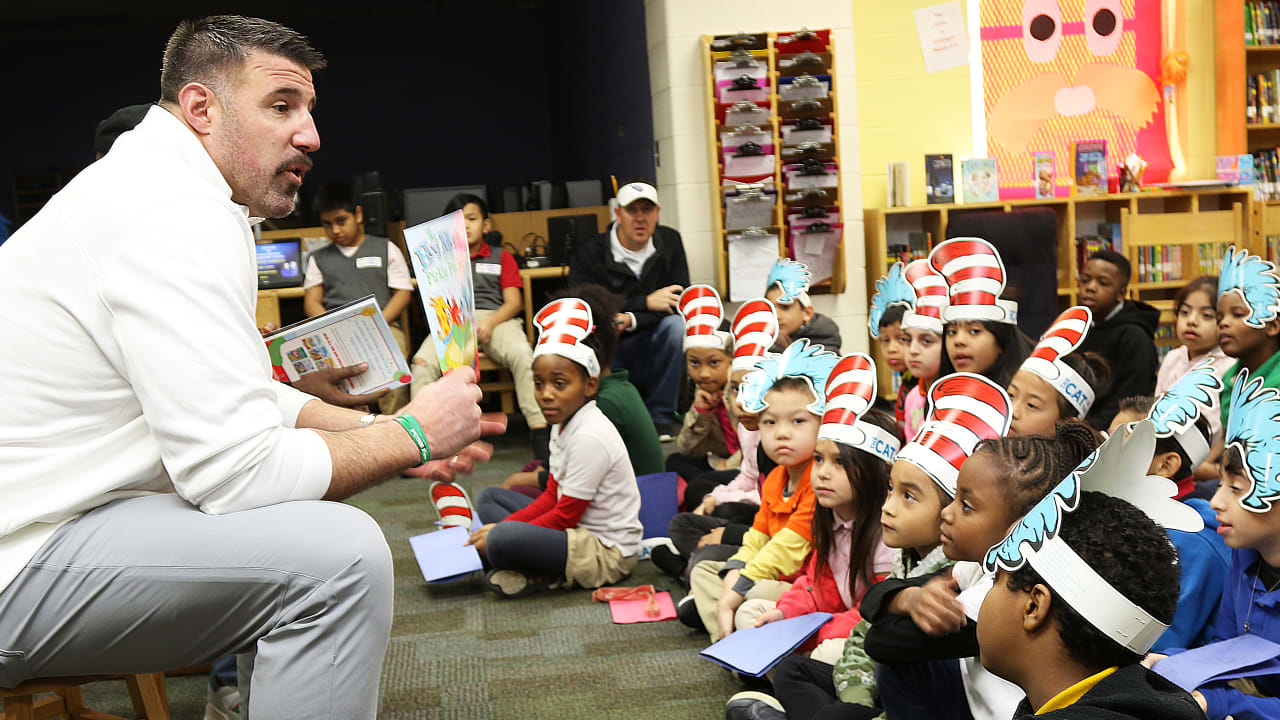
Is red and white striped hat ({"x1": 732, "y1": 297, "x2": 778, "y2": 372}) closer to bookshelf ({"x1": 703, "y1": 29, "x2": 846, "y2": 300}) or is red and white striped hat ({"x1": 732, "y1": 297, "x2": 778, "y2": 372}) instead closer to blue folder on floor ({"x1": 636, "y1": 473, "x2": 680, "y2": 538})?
blue folder on floor ({"x1": 636, "y1": 473, "x2": 680, "y2": 538})

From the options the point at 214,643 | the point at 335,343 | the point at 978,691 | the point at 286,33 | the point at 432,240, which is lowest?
the point at 978,691

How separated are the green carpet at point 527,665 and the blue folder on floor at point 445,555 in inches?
2.8

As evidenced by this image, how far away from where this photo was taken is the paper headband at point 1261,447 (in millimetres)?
1653

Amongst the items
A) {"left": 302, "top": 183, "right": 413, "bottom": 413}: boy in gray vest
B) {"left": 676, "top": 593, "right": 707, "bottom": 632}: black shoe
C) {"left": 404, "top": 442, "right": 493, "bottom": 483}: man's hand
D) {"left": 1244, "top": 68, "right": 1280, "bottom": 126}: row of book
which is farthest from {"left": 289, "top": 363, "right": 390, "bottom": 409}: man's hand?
{"left": 1244, "top": 68, "right": 1280, "bottom": 126}: row of book

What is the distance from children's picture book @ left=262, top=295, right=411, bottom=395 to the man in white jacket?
64cm

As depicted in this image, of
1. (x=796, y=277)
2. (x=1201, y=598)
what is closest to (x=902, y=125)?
(x=796, y=277)

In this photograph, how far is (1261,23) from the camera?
20.1 feet

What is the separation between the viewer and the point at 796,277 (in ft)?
14.6

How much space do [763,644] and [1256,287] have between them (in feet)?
5.91

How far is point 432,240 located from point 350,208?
12.9 ft

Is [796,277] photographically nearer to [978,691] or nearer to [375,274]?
[375,274]

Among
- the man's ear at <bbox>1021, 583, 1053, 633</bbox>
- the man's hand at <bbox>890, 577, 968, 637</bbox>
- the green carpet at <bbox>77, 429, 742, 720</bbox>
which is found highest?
the man's ear at <bbox>1021, 583, 1053, 633</bbox>

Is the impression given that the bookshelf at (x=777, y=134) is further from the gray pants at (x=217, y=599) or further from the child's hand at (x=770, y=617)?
the gray pants at (x=217, y=599)

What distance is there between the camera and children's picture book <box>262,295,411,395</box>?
2.04m
